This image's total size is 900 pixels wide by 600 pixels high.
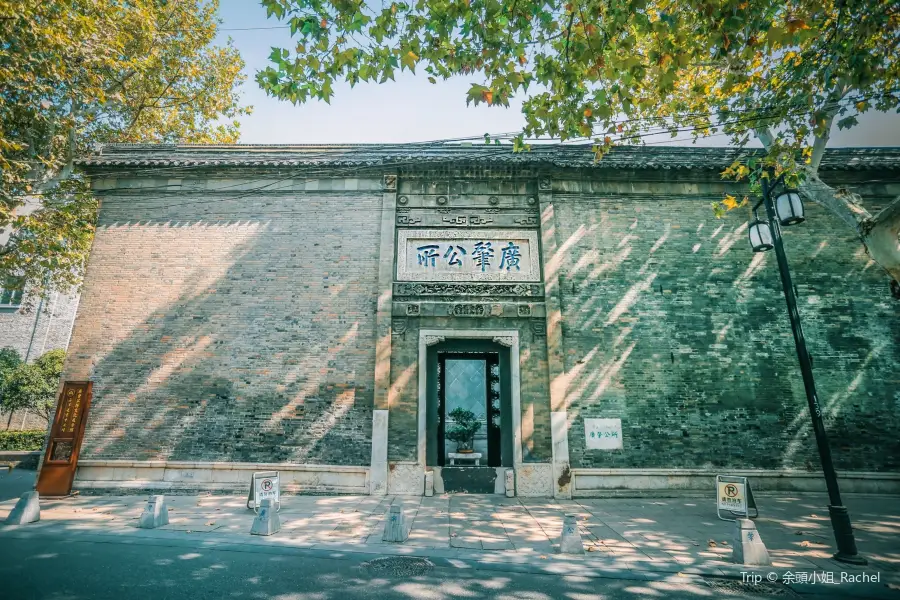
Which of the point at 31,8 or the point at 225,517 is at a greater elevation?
the point at 31,8

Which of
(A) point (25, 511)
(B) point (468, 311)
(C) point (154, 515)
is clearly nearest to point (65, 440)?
(A) point (25, 511)

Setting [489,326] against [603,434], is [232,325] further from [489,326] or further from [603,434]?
[603,434]

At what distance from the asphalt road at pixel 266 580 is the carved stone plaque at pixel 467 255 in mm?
5752

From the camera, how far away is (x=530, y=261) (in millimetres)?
9211

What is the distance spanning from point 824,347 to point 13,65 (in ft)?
59.4

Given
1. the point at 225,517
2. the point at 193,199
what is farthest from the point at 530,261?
the point at 193,199

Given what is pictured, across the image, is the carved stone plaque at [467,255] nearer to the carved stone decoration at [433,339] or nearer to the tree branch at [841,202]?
the carved stone decoration at [433,339]

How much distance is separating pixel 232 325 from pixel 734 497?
9.85 meters

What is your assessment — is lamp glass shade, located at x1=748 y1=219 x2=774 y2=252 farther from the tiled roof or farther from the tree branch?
the tiled roof

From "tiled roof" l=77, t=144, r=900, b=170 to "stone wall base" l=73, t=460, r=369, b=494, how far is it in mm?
6672

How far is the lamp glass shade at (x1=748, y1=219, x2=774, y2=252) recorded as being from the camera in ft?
21.5

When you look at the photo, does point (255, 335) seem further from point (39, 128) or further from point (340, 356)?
point (39, 128)

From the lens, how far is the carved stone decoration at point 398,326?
8.77 meters

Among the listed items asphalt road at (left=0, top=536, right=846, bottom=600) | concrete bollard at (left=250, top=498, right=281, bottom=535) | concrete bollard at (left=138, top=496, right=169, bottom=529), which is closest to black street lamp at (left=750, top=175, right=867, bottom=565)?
asphalt road at (left=0, top=536, right=846, bottom=600)
